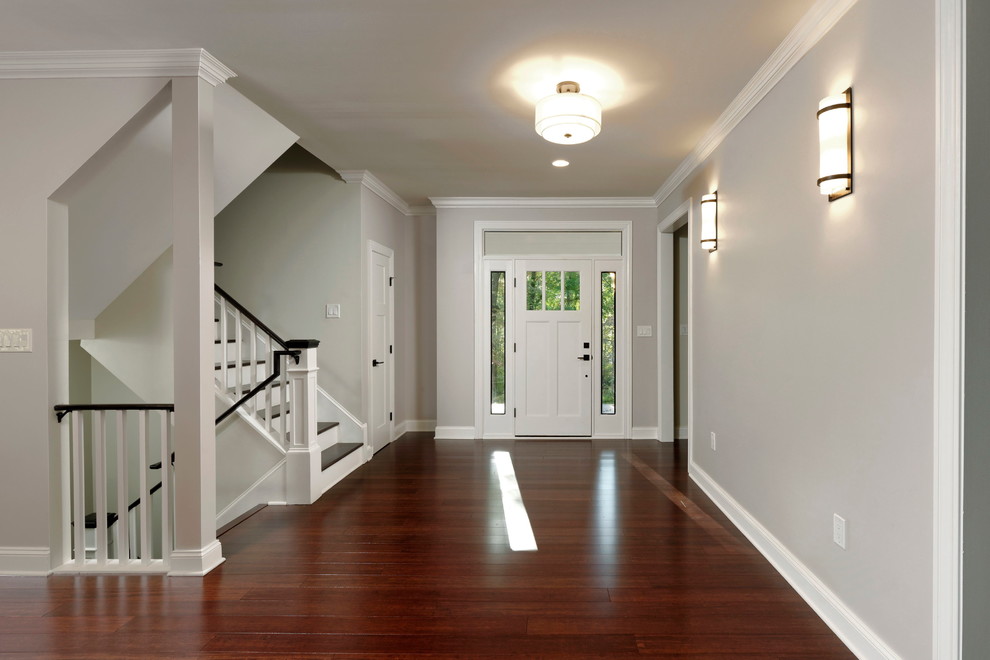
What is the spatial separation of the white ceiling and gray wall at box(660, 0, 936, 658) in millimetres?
468

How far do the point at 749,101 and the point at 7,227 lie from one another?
12.7 feet

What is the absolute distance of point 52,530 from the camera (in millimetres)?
3025

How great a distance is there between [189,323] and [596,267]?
172 inches

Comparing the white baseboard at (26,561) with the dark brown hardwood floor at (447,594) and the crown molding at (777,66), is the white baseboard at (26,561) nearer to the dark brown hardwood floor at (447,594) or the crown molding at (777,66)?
the dark brown hardwood floor at (447,594)

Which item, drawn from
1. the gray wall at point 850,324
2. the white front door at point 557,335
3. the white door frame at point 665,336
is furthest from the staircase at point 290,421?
the white door frame at point 665,336

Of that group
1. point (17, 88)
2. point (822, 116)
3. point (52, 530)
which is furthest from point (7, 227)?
point (822, 116)

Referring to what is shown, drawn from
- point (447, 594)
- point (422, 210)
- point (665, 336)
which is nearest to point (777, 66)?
point (447, 594)

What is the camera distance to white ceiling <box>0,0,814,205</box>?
8.51ft

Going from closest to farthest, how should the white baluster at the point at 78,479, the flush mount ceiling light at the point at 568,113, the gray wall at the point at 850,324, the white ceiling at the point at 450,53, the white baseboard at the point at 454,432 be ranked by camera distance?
the gray wall at the point at 850,324
the white ceiling at the point at 450,53
the white baluster at the point at 78,479
the flush mount ceiling light at the point at 568,113
the white baseboard at the point at 454,432

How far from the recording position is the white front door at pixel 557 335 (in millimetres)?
6508

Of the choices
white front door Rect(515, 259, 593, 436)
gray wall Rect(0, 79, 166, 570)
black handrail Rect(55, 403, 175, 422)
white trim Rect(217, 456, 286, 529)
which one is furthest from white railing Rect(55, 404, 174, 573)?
white front door Rect(515, 259, 593, 436)

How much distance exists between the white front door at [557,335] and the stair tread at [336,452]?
6.38 feet

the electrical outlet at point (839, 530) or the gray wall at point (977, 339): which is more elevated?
the gray wall at point (977, 339)

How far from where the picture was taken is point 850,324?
91.7 inches
